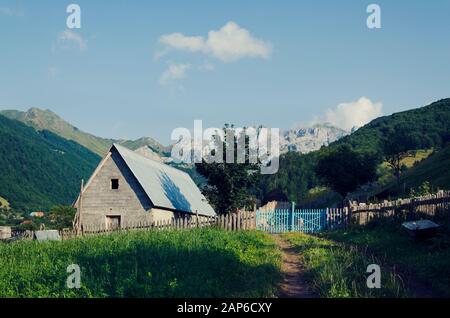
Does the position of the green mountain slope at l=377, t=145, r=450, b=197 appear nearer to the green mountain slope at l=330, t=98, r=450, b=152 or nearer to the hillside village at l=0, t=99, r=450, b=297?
the hillside village at l=0, t=99, r=450, b=297

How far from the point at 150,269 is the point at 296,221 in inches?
973

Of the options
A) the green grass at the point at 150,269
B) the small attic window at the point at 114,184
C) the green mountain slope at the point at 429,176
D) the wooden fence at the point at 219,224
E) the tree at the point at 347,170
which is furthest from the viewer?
the tree at the point at 347,170

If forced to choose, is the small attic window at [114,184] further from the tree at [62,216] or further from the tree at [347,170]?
the tree at [62,216]

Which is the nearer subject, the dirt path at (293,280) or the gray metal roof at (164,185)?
the dirt path at (293,280)

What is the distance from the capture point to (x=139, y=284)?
13.7m

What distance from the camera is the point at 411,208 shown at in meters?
26.3

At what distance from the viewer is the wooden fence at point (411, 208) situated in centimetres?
2457

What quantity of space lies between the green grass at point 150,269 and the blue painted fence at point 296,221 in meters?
15.1

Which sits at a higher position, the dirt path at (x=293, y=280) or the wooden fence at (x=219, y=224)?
the wooden fence at (x=219, y=224)

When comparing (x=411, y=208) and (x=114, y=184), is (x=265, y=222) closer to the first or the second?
(x=114, y=184)

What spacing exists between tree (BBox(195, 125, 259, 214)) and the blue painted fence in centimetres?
268

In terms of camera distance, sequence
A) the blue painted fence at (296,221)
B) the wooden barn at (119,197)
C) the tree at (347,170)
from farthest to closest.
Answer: the tree at (347,170) → the wooden barn at (119,197) → the blue painted fence at (296,221)

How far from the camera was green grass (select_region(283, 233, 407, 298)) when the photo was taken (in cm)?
1288

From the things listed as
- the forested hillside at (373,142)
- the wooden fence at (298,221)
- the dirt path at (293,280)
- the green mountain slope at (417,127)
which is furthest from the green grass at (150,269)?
the green mountain slope at (417,127)
